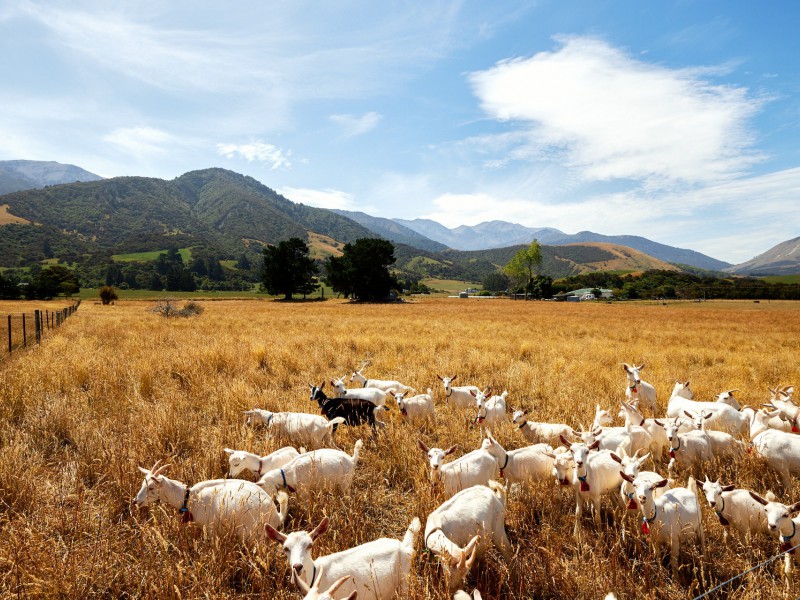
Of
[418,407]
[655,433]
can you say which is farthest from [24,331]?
[655,433]

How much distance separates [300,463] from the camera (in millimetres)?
4215

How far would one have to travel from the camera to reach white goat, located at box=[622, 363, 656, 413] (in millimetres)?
7734

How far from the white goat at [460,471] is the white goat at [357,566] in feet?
4.67

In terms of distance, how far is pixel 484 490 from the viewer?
3541 millimetres

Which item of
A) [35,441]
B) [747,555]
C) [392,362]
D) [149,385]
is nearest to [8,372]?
[149,385]

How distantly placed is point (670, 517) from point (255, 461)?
4.37m

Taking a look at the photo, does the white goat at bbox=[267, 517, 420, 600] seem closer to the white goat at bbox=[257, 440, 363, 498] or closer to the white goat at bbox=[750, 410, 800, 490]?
the white goat at bbox=[257, 440, 363, 498]

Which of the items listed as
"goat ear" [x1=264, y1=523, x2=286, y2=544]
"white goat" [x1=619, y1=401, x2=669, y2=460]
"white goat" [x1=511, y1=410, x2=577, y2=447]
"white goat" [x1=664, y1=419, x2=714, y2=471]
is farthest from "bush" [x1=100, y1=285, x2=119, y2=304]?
"white goat" [x1=664, y1=419, x2=714, y2=471]

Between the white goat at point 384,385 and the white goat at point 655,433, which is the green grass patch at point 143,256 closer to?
the white goat at point 384,385

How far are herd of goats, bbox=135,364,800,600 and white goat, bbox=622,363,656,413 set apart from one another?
61.6 inches

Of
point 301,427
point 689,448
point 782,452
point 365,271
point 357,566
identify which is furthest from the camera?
point 365,271

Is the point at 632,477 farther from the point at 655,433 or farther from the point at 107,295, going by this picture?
the point at 107,295

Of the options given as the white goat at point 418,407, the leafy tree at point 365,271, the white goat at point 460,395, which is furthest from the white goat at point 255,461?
the leafy tree at point 365,271

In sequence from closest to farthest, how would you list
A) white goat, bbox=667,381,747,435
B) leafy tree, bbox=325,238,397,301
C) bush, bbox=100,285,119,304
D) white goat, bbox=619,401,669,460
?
white goat, bbox=619,401,669,460 → white goat, bbox=667,381,747,435 → bush, bbox=100,285,119,304 → leafy tree, bbox=325,238,397,301
